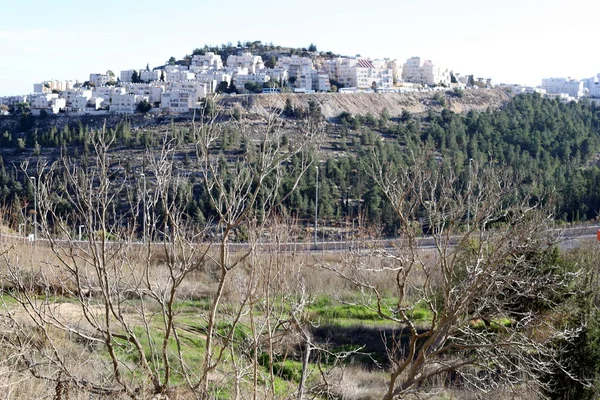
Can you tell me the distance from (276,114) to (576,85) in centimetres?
8799

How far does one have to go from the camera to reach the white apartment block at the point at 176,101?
41.9 metres

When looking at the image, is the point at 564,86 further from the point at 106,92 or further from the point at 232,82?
the point at 106,92

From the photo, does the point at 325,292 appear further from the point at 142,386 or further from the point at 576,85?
the point at 576,85

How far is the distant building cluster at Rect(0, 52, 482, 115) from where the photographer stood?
44.5 metres

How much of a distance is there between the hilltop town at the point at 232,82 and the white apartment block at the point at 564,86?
0.56 m

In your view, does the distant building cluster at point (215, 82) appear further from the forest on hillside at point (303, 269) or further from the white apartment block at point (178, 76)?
the forest on hillside at point (303, 269)

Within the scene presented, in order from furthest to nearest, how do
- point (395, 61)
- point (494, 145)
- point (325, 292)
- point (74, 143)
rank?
point (395, 61) < point (74, 143) < point (494, 145) < point (325, 292)

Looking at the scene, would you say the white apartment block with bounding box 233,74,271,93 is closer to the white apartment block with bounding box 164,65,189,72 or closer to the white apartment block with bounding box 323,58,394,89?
the white apartment block with bounding box 323,58,394,89

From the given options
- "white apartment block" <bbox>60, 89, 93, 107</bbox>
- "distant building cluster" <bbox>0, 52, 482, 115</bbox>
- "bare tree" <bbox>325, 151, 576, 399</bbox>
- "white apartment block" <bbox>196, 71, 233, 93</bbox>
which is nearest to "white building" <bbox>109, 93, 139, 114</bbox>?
"distant building cluster" <bbox>0, 52, 482, 115</bbox>

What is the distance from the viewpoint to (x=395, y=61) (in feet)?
224

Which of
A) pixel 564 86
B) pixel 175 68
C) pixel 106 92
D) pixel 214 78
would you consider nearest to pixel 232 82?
pixel 214 78

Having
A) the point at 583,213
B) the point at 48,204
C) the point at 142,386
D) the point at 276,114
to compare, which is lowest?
the point at 583,213

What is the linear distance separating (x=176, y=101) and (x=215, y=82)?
9.19m

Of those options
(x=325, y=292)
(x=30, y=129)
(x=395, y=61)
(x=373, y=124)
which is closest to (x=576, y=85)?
(x=395, y=61)
